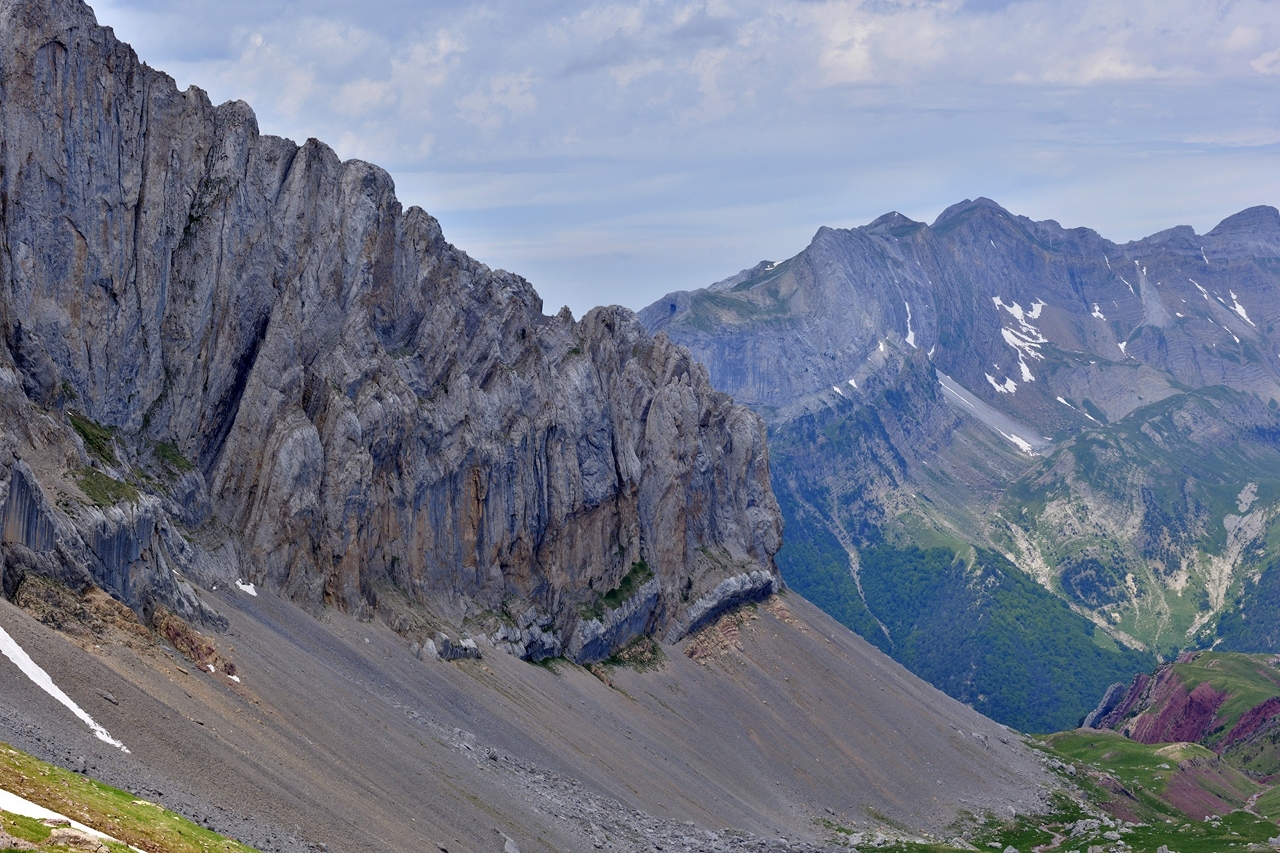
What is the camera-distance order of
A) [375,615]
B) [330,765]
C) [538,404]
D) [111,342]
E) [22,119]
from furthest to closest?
[538,404] → [375,615] → [111,342] → [22,119] → [330,765]

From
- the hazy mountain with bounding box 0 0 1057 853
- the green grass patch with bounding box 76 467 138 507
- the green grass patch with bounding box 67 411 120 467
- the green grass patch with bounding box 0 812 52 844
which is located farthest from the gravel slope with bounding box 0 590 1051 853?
the green grass patch with bounding box 0 812 52 844

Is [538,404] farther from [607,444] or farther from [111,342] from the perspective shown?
[111,342]

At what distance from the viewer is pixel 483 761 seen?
116 m

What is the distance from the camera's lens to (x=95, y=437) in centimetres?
11238

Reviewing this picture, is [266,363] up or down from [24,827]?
up

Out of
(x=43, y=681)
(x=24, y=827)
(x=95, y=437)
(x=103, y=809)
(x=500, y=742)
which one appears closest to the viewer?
(x=24, y=827)

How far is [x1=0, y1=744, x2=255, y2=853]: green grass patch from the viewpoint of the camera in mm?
57969

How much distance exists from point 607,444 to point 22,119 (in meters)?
88.9

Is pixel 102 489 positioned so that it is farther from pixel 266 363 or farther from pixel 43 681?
pixel 266 363

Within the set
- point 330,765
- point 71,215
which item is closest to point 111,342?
point 71,215

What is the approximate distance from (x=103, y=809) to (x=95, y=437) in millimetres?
58022

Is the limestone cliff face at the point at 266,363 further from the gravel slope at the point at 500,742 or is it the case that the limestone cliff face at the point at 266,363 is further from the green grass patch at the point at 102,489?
the gravel slope at the point at 500,742

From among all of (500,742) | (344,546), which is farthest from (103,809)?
(344,546)

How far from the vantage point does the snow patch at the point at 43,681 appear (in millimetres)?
75625
